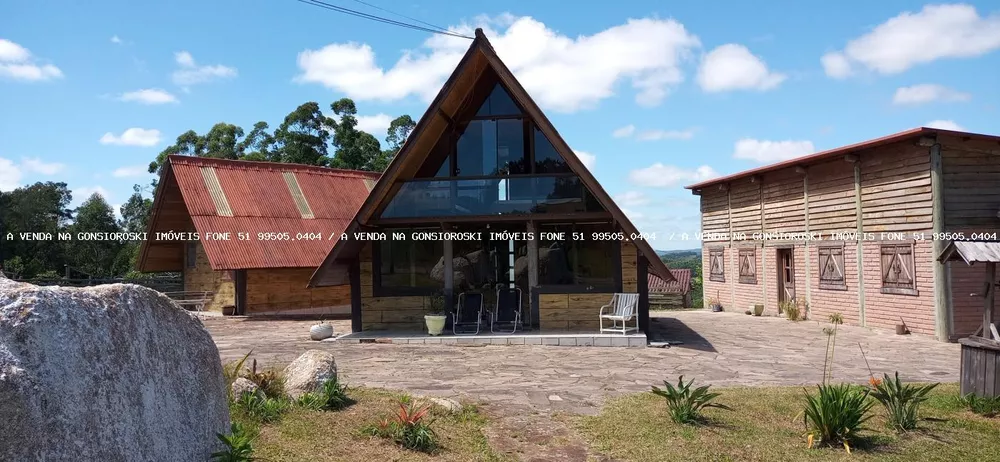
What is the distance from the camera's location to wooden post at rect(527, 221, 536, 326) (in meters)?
14.0

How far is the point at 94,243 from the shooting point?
38750mm

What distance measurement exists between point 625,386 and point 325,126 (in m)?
34.2

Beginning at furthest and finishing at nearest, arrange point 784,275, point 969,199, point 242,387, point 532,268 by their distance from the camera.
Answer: point 784,275, point 532,268, point 969,199, point 242,387

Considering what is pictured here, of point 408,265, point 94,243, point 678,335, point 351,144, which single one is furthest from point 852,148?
point 94,243

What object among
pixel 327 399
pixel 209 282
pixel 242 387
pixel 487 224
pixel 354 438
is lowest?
pixel 354 438

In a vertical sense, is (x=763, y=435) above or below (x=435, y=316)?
below

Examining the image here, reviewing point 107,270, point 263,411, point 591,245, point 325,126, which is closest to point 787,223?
point 591,245

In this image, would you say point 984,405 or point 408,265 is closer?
point 984,405

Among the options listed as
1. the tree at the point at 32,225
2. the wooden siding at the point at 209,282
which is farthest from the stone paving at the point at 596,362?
the tree at the point at 32,225

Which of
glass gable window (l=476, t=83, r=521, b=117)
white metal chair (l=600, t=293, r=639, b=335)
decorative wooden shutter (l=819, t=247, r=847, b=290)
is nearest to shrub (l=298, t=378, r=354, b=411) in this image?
white metal chair (l=600, t=293, r=639, b=335)

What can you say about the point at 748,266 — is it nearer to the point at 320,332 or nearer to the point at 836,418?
the point at 320,332

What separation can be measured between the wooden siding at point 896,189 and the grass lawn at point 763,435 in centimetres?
786

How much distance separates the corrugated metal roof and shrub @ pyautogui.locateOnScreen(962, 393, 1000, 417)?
1.66 meters

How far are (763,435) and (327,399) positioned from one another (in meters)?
4.39
